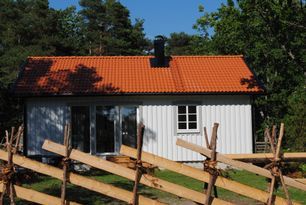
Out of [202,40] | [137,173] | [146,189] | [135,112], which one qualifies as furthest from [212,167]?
[202,40]

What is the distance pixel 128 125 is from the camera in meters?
18.8

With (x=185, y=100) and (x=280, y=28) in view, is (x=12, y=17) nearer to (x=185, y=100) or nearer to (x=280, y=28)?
(x=185, y=100)

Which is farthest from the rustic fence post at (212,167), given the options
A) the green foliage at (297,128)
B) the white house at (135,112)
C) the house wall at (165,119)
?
the house wall at (165,119)

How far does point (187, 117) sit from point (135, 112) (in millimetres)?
2007

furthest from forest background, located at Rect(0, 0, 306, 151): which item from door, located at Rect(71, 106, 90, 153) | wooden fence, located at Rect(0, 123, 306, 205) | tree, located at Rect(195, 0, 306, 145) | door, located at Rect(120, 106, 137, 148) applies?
wooden fence, located at Rect(0, 123, 306, 205)

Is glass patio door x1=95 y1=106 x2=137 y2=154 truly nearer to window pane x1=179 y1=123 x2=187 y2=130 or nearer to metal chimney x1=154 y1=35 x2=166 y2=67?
window pane x1=179 y1=123 x2=187 y2=130

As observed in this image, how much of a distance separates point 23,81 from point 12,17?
42534 mm

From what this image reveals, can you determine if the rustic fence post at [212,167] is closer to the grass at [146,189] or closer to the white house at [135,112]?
the grass at [146,189]

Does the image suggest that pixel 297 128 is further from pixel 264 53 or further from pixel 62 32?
pixel 62 32

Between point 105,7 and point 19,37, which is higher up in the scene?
point 105,7

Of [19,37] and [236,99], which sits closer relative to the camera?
[236,99]

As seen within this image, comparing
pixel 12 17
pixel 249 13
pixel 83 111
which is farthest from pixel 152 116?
pixel 12 17

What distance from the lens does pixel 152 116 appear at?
61.4 feet

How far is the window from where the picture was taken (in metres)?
18.8
